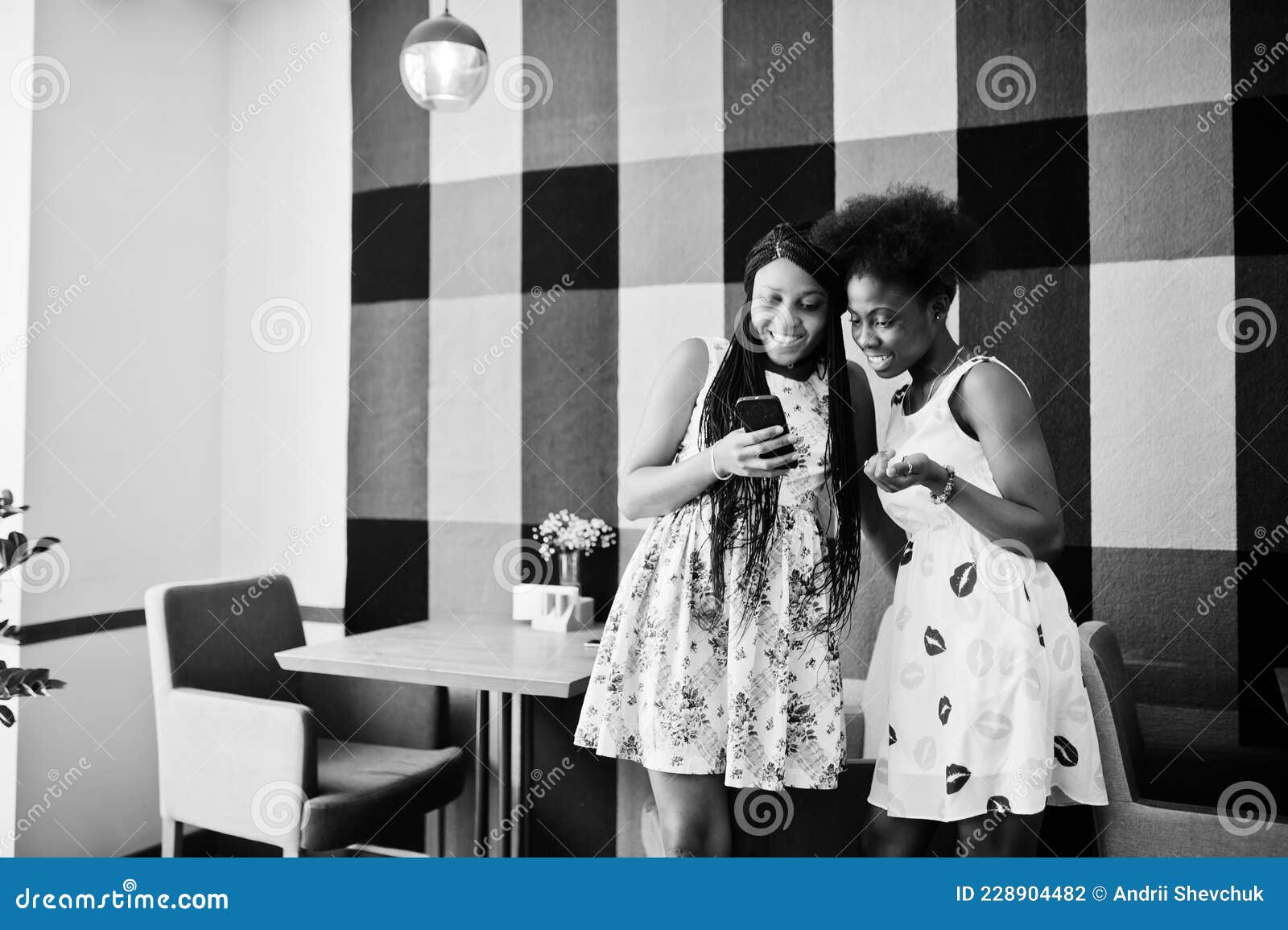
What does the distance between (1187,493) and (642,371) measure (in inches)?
56.5

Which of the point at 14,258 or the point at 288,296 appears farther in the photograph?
the point at 288,296

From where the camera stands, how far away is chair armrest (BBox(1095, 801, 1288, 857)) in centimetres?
171

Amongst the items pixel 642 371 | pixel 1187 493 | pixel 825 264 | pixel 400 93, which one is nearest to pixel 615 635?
pixel 825 264

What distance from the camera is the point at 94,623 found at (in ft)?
9.66

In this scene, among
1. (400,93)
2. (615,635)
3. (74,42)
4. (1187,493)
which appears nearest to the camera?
(615,635)

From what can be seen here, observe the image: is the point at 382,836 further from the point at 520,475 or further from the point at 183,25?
the point at 183,25

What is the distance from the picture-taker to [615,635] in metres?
1.67
